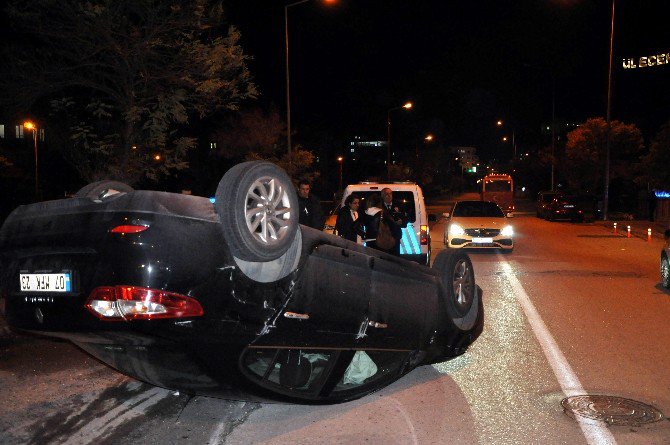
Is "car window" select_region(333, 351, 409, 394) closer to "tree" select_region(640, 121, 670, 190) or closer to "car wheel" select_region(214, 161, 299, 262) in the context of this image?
"car wheel" select_region(214, 161, 299, 262)

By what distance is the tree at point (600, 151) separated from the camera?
146ft

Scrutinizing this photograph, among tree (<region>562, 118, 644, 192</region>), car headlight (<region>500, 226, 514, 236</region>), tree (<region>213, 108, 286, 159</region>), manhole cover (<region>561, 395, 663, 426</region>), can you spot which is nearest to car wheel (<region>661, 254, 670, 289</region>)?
car headlight (<region>500, 226, 514, 236</region>)

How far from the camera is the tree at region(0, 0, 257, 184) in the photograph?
13.6 m

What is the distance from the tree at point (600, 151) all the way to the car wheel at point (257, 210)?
4186cm

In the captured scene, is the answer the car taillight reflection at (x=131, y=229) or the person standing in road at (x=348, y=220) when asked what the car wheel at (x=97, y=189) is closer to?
the car taillight reflection at (x=131, y=229)

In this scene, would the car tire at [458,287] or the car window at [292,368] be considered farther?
the car tire at [458,287]

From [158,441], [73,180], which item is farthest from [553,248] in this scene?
[73,180]

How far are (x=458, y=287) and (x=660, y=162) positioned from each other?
27359 mm

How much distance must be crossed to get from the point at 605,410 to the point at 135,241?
396 centimetres

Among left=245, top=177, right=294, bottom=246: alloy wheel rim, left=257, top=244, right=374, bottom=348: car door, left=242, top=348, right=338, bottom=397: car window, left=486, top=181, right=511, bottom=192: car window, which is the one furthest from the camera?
left=486, top=181, right=511, bottom=192: car window

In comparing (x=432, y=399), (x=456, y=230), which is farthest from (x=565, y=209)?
(x=432, y=399)

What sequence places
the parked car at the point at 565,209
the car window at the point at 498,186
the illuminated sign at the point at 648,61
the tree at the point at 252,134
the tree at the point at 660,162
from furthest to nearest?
the illuminated sign at the point at 648,61 < the car window at the point at 498,186 < the tree at the point at 252,134 < the parked car at the point at 565,209 < the tree at the point at 660,162

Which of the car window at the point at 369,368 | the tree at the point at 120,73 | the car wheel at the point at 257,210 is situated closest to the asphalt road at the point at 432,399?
the car window at the point at 369,368

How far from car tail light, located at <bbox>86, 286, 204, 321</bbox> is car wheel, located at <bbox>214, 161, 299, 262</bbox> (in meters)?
0.46
